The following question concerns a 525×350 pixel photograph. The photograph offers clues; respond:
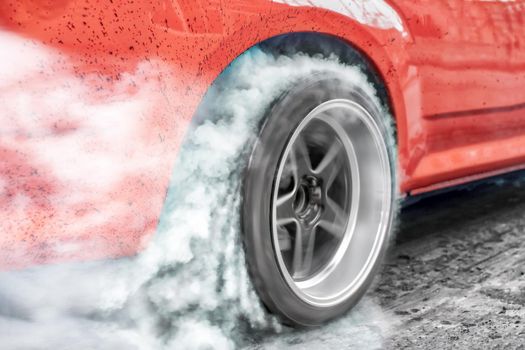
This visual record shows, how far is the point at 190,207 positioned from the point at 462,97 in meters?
1.41

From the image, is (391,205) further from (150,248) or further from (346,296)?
(150,248)

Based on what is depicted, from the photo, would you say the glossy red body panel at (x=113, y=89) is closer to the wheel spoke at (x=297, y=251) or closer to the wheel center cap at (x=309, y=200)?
the wheel center cap at (x=309, y=200)

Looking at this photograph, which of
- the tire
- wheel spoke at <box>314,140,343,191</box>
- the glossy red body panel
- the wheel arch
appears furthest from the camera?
wheel spoke at <box>314,140,343,191</box>

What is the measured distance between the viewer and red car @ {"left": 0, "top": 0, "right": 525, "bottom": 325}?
1985mm

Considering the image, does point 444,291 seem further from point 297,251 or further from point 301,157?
point 301,157

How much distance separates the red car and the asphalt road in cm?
12

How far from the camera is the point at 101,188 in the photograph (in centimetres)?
209

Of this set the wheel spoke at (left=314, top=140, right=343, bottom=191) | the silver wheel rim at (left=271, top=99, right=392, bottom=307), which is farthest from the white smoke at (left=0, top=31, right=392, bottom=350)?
the wheel spoke at (left=314, top=140, right=343, bottom=191)

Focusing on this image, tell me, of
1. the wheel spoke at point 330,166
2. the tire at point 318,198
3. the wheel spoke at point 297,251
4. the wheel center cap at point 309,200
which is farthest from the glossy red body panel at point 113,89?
the wheel spoke at point 297,251

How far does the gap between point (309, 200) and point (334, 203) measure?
0.10m

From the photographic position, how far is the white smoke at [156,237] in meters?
2.05

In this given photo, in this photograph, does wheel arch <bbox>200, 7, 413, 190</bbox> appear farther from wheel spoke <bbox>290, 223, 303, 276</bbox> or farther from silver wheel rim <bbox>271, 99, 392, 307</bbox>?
wheel spoke <bbox>290, 223, 303, 276</bbox>

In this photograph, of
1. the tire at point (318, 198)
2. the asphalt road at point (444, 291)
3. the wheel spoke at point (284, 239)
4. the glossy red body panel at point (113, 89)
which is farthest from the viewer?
Result: the wheel spoke at point (284, 239)

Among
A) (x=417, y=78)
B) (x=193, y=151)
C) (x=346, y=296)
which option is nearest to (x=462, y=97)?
(x=417, y=78)
